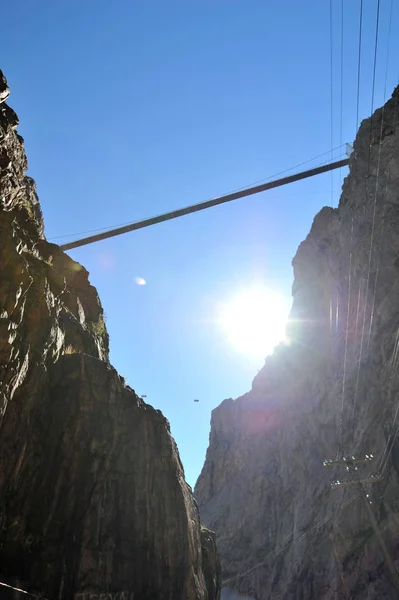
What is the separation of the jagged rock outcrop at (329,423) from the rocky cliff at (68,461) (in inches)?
733

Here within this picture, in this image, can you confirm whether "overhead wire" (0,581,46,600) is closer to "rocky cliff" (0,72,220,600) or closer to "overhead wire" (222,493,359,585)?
"rocky cliff" (0,72,220,600)

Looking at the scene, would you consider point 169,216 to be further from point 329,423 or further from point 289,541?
point 289,541

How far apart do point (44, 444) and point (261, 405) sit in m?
64.4

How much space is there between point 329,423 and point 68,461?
Result: 39.6 metres

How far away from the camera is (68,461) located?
1670 centimetres

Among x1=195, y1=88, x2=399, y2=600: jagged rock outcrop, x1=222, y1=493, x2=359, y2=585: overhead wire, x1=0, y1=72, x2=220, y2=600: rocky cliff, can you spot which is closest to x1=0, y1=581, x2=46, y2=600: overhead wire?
x1=0, y1=72, x2=220, y2=600: rocky cliff

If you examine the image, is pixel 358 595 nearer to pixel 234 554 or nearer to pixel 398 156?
pixel 234 554

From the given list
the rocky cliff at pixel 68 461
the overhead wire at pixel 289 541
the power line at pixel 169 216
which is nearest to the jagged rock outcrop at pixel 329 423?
the overhead wire at pixel 289 541

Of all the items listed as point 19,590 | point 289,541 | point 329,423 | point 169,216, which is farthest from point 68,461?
point 289,541

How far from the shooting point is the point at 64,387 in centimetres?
1838

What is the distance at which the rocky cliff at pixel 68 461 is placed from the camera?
1403cm

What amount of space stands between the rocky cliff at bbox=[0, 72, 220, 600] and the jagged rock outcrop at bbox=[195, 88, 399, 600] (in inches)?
733

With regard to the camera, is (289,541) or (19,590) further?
(289,541)

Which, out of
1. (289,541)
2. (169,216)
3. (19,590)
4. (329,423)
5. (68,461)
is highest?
(169,216)
